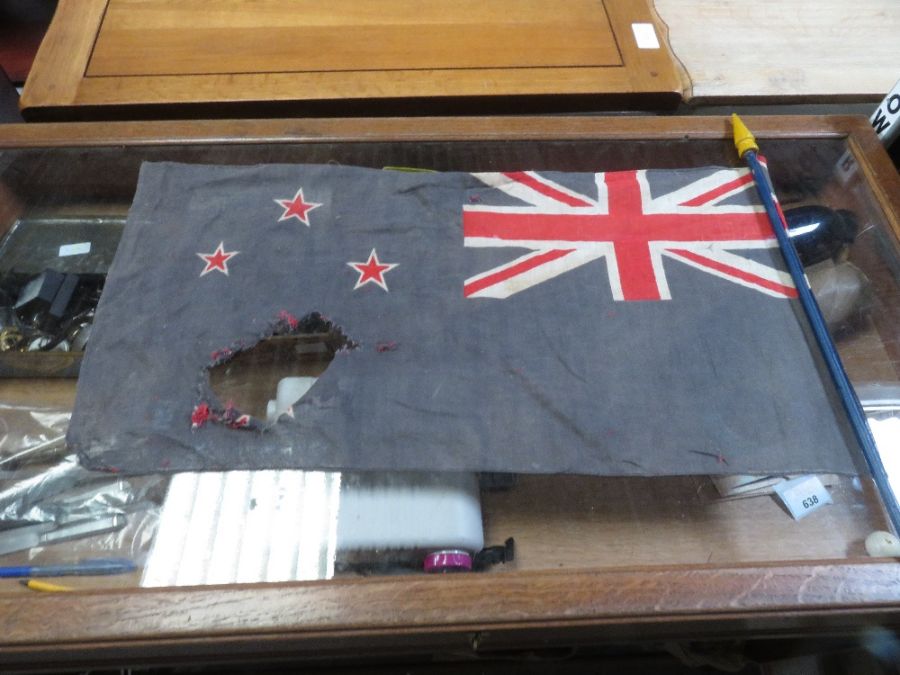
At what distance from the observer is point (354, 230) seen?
938mm

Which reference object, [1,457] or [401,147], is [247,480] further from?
[401,147]

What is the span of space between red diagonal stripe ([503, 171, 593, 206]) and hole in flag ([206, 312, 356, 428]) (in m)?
0.36

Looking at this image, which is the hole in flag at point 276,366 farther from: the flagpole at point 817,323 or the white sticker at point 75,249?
the flagpole at point 817,323

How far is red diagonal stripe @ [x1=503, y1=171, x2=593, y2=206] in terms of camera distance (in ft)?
3.18

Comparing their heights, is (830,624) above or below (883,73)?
below

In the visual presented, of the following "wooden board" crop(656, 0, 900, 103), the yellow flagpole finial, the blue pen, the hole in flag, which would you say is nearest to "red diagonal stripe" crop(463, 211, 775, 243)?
the yellow flagpole finial

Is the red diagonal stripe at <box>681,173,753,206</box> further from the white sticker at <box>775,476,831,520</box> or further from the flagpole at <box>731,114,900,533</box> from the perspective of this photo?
the white sticker at <box>775,476,831,520</box>

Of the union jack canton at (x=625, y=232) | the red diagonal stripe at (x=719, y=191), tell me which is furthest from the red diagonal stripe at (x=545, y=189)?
the red diagonal stripe at (x=719, y=191)

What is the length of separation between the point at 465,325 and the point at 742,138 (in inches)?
21.7

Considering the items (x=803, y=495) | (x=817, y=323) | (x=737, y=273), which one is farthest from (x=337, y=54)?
(x=803, y=495)

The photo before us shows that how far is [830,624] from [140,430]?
0.81 m

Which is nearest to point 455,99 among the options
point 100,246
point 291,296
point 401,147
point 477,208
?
point 401,147

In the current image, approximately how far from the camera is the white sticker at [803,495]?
788mm

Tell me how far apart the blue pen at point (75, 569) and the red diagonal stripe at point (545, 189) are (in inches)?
28.1
